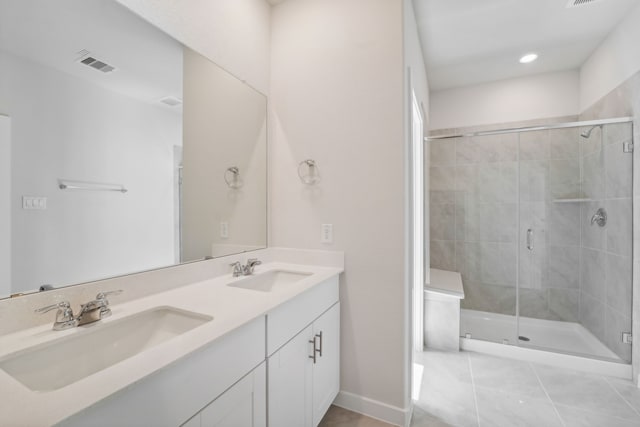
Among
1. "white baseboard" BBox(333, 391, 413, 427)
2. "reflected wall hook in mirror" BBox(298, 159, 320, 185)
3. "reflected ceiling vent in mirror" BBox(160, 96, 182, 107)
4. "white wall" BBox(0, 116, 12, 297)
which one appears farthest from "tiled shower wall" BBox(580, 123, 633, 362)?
"white wall" BBox(0, 116, 12, 297)

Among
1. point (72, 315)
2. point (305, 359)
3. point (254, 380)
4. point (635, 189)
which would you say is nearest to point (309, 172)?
point (305, 359)

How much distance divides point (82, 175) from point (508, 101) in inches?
150

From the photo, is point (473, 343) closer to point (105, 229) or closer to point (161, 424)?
point (161, 424)

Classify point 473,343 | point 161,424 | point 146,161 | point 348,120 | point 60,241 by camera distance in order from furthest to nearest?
point 473,343, point 348,120, point 146,161, point 60,241, point 161,424

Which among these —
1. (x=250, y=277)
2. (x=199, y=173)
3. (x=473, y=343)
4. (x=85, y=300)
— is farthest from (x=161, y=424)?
(x=473, y=343)

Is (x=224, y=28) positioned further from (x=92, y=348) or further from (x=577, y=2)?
(x=577, y=2)

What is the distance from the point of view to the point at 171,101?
1.31 metres

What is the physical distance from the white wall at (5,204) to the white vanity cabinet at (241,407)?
0.69 metres

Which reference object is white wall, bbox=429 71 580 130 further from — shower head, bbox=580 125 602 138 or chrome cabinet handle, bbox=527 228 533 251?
chrome cabinet handle, bbox=527 228 533 251

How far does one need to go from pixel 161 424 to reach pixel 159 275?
0.68 metres

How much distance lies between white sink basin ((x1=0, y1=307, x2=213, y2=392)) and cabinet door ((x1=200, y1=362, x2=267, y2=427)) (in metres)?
0.25

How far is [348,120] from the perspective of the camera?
5.62 feet

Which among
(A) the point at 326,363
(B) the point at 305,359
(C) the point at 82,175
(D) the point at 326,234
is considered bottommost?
(A) the point at 326,363

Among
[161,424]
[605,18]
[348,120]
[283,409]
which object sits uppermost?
[605,18]
